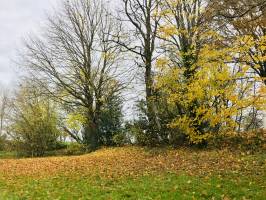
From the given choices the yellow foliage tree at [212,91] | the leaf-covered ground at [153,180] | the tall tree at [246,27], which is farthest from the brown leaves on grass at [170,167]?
the tall tree at [246,27]

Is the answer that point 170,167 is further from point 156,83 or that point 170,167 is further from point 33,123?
point 33,123

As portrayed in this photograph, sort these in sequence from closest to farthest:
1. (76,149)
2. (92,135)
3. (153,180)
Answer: (153,180) < (92,135) < (76,149)

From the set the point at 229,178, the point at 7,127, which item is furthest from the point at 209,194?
the point at 7,127

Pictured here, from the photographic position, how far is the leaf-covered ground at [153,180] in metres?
11.3

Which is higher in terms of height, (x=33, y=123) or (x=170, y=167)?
(x=33, y=123)

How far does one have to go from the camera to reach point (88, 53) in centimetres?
3225

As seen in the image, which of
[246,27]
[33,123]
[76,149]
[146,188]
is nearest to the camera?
[146,188]

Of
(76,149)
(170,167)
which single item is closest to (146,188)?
(170,167)

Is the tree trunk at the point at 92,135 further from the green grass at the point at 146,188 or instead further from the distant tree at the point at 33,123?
the green grass at the point at 146,188

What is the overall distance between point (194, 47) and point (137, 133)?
339 inches

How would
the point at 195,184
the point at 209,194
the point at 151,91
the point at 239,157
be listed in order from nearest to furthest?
the point at 209,194 < the point at 195,184 < the point at 239,157 < the point at 151,91

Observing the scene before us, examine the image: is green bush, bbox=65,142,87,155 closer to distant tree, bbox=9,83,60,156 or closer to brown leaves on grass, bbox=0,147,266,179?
distant tree, bbox=9,83,60,156

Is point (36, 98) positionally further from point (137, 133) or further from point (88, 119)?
point (137, 133)

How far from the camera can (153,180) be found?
13289 mm
